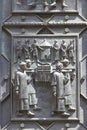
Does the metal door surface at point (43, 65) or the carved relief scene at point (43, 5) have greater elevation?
the carved relief scene at point (43, 5)

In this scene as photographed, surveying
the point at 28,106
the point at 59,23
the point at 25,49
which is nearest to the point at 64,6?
the point at 59,23

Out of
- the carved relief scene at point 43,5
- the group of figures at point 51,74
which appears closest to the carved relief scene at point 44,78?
the group of figures at point 51,74

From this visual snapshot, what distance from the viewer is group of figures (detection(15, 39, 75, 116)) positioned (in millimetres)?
5898

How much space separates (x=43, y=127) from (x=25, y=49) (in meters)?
0.81

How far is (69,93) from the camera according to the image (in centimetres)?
592

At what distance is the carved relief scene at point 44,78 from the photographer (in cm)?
591

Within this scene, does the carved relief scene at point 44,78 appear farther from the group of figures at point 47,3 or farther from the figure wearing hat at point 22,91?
the group of figures at point 47,3

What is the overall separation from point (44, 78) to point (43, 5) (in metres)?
0.77

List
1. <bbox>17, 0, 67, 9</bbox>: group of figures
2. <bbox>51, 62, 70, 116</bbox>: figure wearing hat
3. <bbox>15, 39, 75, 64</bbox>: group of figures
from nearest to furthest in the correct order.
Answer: <bbox>51, 62, 70, 116</bbox>: figure wearing hat → <bbox>15, 39, 75, 64</bbox>: group of figures → <bbox>17, 0, 67, 9</bbox>: group of figures

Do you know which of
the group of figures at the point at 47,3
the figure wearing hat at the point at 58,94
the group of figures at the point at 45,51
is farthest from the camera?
the group of figures at the point at 47,3

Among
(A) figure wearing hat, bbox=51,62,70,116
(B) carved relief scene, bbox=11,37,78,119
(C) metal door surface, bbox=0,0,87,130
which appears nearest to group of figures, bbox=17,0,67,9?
(C) metal door surface, bbox=0,0,87,130

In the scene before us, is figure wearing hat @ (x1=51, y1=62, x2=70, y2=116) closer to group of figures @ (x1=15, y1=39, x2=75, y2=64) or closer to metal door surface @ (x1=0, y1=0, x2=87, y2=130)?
metal door surface @ (x1=0, y1=0, x2=87, y2=130)

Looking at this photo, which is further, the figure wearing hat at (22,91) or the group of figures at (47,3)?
the group of figures at (47,3)

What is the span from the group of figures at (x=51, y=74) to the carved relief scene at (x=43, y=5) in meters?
0.34
